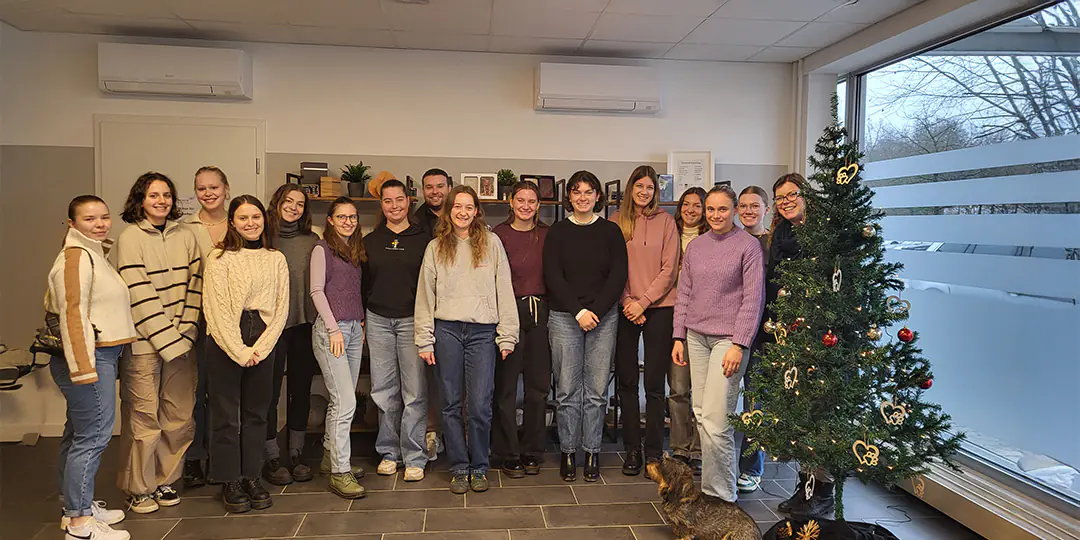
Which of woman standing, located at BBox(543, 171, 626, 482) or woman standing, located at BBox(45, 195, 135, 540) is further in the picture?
woman standing, located at BBox(543, 171, 626, 482)

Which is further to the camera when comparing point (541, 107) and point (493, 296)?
point (541, 107)

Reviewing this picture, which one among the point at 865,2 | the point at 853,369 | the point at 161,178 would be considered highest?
the point at 865,2

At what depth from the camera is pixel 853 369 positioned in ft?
8.30

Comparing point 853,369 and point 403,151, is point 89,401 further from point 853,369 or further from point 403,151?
point 853,369

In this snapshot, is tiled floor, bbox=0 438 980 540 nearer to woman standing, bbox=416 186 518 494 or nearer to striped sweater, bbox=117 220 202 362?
woman standing, bbox=416 186 518 494

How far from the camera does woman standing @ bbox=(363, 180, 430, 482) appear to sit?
346 centimetres

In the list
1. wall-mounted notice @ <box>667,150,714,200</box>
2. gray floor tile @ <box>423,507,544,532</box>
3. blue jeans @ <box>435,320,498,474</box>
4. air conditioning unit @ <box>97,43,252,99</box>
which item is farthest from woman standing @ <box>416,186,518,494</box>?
air conditioning unit @ <box>97,43,252,99</box>

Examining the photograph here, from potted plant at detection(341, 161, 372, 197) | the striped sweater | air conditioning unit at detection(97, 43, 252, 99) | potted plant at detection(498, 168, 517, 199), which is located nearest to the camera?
the striped sweater

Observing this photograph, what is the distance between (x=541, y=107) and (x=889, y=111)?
234 centimetres

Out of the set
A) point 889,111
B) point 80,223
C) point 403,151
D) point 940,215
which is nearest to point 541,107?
point 403,151

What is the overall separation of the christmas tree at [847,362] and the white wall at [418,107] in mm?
2464

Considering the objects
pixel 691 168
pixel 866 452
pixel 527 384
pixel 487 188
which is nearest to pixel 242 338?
pixel 527 384

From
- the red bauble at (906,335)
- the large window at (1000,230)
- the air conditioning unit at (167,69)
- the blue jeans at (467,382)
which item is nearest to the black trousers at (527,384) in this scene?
the blue jeans at (467,382)

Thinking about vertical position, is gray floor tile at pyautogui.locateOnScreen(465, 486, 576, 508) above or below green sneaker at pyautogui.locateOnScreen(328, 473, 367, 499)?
below
